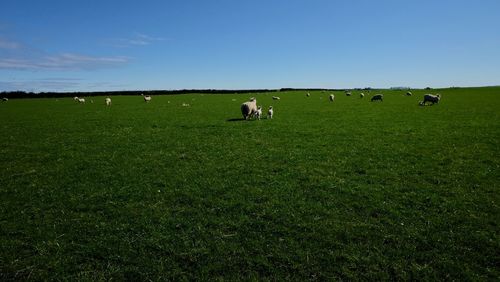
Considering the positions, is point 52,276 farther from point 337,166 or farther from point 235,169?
point 337,166

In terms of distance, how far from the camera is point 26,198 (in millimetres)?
11172

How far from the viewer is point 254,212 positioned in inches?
380

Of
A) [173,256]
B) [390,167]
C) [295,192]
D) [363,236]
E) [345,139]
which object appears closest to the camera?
[173,256]

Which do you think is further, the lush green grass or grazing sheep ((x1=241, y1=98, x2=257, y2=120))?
grazing sheep ((x1=241, y1=98, x2=257, y2=120))

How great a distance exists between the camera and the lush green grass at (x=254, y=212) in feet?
23.5

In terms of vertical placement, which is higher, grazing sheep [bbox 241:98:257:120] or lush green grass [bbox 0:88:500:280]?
grazing sheep [bbox 241:98:257:120]

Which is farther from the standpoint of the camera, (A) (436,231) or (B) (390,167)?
(B) (390,167)

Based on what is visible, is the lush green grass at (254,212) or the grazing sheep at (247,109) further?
the grazing sheep at (247,109)

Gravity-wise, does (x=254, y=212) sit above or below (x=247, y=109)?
below

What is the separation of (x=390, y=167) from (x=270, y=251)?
844cm

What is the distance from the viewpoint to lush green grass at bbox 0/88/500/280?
23.5 feet

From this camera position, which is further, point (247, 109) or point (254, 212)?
point (247, 109)

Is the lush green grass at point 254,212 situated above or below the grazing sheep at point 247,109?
below

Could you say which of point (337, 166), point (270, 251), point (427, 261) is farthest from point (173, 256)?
point (337, 166)
